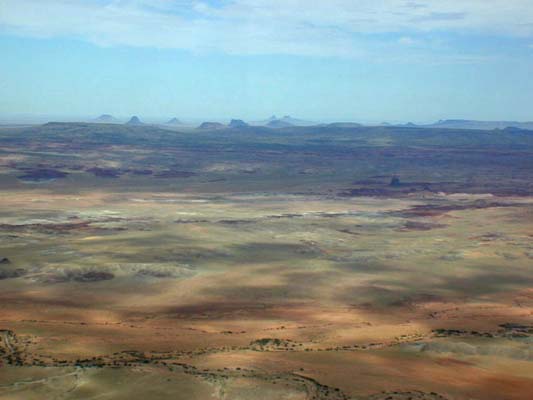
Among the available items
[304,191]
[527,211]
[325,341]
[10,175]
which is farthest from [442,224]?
[10,175]

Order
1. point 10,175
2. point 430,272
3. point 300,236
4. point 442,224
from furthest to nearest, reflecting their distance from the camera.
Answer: point 10,175, point 442,224, point 300,236, point 430,272

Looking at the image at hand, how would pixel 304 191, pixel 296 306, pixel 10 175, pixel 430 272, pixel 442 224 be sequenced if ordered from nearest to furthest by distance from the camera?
pixel 296 306
pixel 430 272
pixel 442 224
pixel 304 191
pixel 10 175

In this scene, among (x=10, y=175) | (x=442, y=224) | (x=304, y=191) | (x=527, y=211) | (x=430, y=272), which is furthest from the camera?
(x=10, y=175)

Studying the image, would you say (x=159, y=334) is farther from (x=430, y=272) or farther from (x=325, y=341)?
(x=430, y=272)

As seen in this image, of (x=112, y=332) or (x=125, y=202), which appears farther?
(x=125, y=202)

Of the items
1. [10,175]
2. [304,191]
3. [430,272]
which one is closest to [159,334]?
[430,272]

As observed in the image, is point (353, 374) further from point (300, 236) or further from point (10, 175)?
point (10, 175)
